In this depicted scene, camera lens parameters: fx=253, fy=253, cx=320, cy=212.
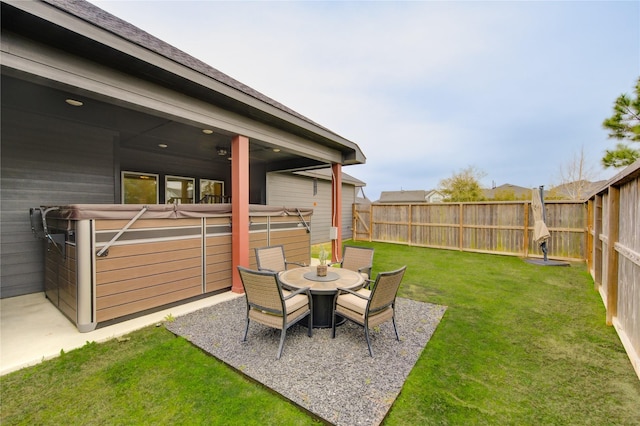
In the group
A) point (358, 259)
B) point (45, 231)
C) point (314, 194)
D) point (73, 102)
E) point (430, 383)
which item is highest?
point (73, 102)

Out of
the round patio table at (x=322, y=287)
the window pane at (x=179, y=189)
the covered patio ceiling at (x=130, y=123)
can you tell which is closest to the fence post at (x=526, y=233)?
the covered patio ceiling at (x=130, y=123)

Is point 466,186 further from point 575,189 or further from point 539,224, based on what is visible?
point 539,224

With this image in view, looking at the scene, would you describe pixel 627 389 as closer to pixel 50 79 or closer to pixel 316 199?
pixel 50 79

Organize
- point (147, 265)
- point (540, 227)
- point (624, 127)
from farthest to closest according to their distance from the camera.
Answer: point (624, 127)
point (540, 227)
point (147, 265)

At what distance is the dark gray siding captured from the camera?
4.32 meters

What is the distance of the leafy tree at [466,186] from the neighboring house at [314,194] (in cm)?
794

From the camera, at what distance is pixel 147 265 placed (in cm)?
372

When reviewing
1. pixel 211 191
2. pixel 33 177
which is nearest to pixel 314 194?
pixel 211 191

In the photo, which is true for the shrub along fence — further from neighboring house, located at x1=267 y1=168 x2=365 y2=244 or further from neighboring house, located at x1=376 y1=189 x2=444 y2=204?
neighboring house, located at x1=376 y1=189 x2=444 y2=204

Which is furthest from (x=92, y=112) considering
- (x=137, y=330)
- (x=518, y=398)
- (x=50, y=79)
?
(x=518, y=398)

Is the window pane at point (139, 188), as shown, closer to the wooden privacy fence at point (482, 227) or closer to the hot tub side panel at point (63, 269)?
the hot tub side panel at point (63, 269)

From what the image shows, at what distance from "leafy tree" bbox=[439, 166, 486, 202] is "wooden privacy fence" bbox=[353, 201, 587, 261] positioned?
8270 mm

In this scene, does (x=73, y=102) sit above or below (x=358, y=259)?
above

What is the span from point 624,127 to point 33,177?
16.8m
